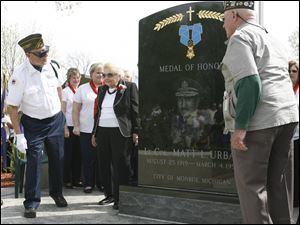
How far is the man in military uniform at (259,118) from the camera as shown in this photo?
9.66 ft

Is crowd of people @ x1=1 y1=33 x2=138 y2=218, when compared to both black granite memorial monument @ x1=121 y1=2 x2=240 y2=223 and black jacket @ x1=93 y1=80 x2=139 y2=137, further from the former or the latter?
black granite memorial monument @ x1=121 y1=2 x2=240 y2=223

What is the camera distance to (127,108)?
5156 mm

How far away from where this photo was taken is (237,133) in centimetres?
296

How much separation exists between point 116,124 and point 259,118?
2.40 m

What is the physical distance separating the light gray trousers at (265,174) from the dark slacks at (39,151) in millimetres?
2578

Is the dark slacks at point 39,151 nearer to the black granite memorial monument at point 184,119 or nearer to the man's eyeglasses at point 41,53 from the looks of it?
the man's eyeglasses at point 41,53

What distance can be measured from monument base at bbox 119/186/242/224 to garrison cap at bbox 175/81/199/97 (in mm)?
965

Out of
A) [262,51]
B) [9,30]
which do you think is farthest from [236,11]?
[9,30]

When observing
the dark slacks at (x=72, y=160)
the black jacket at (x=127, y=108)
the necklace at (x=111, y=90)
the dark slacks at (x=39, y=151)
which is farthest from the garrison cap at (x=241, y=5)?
the dark slacks at (x=72, y=160)

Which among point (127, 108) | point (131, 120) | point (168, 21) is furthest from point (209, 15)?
point (131, 120)

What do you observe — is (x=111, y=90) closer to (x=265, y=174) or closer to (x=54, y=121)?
(x=54, y=121)

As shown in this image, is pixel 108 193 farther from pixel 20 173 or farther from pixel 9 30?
pixel 9 30

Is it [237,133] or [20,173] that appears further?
[20,173]

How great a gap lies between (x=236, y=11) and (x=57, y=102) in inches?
104
